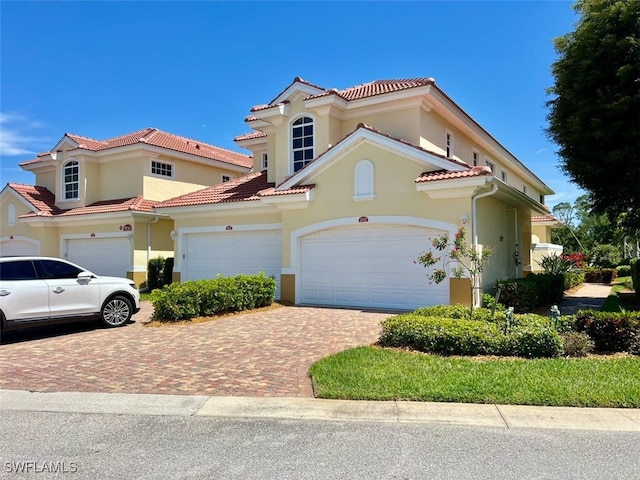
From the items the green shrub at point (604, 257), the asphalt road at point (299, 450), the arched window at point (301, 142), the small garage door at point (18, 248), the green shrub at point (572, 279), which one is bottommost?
the asphalt road at point (299, 450)

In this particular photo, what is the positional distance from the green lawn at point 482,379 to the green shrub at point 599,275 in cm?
2489

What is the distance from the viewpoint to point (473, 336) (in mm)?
Result: 7871

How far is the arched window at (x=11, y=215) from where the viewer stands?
24.8 meters

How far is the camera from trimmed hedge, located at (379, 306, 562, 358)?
764cm

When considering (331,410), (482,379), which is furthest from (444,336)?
(331,410)

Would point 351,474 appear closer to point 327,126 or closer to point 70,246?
point 327,126

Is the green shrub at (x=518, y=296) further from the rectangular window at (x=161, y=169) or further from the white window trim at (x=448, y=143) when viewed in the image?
the rectangular window at (x=161, y=169)

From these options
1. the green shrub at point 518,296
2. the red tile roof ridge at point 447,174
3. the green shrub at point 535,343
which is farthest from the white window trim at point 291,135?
the green shrub at point 535,343

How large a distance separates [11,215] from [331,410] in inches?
1002

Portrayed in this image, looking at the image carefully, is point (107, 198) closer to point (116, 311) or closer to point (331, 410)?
point (116, 311)

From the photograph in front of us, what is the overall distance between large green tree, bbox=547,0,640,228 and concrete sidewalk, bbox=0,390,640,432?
1058cm

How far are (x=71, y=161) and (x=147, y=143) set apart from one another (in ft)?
16.6

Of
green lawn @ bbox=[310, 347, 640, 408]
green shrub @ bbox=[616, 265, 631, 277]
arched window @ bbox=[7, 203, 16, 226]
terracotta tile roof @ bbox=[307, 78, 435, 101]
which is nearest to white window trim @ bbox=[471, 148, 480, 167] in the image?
terracotta tile roof @ bbox=[307, 78, 435, 101]

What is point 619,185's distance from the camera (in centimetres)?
1454
